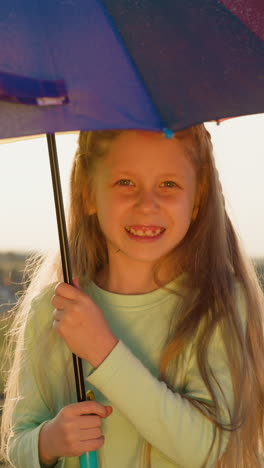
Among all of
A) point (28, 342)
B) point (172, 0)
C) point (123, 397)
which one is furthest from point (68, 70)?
point (28, 342)

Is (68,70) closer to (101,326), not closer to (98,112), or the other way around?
(98,112)

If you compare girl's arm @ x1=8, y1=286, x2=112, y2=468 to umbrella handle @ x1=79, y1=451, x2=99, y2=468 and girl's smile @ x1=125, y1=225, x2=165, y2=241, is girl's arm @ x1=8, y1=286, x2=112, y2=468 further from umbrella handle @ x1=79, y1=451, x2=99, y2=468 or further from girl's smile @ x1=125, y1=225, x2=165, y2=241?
girl's smile @ x1=125, y1=225, x2=165, y2=241

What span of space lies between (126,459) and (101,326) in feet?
1.60

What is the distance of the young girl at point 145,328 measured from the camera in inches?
94.8

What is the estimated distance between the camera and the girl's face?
258cm

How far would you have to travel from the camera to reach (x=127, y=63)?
215 cm

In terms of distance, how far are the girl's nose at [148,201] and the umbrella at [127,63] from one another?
0.47 metres

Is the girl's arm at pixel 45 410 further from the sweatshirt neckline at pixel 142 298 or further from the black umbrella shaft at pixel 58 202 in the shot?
the sweatshirt neckline at pixel 142 298

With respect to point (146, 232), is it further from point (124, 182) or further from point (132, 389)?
point (132, 389)

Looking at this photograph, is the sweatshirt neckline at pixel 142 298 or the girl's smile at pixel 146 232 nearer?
the girl's smile at pixel 146 232

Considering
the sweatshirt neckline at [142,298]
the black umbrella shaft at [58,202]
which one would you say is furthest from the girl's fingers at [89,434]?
the sweatshirt neckline at [142,298]

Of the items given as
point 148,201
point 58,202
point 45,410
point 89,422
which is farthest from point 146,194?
point 45,410

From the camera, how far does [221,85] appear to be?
6.91 feet

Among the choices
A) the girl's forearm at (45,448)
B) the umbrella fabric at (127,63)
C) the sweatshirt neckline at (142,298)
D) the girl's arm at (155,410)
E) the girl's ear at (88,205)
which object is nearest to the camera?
the umbrella fabric at (127,63)
